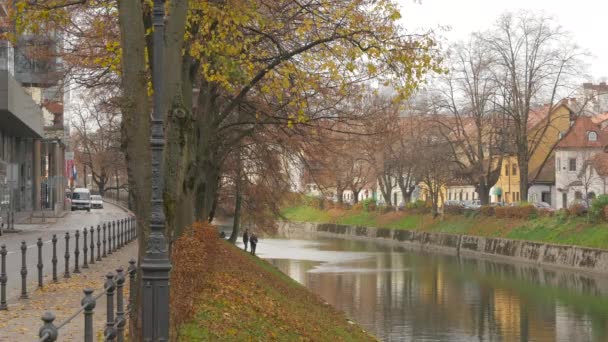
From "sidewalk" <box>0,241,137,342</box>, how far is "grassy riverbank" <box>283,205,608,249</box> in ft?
102

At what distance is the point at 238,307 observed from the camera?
15.9 m

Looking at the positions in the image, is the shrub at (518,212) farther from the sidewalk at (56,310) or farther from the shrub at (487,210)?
the sidewalk at (56,310)

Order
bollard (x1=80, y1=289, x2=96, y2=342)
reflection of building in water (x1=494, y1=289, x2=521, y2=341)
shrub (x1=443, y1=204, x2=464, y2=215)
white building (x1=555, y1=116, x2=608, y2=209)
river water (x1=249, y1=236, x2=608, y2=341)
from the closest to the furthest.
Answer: bollard (x1=80, y1=289, x2=96, y2=342)
reflection of building in water (x1=494, y1=289, x2=521, y2=341)
river water (x1=249, y1=236, x2=608, y2=341)
shrub (x1=443, y1=204, x2=464, y2=215)
white building (x1=555, y1=116, x2=608, y2=209)

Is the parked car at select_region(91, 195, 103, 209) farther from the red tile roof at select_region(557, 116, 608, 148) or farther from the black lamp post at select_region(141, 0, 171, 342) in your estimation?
the black lamp post at select_region(141, 0, 171, 342)

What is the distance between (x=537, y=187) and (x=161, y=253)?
272 feet

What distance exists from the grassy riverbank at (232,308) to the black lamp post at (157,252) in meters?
2.27

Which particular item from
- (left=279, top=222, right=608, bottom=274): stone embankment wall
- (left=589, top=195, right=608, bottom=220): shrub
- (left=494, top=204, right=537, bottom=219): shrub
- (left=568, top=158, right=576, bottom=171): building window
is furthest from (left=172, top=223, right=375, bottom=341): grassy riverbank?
(left=568, top=158, right=576, bottom=171): building window

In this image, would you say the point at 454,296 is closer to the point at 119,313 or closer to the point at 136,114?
the point at 136,114

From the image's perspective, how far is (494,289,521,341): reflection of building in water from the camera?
26.4 m

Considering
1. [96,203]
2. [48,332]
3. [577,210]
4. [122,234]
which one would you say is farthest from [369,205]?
[48,332]

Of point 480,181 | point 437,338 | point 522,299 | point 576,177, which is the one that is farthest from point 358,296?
point 576,177

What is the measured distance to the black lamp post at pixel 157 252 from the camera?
321 inches

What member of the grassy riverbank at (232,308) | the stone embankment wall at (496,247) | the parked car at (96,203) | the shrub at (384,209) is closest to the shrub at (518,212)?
the stone embankment wall at (496,247)

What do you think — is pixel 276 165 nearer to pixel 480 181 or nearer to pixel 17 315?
pixel 17 315
